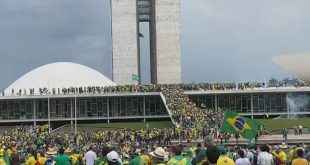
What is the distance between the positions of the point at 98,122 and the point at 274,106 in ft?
62.4

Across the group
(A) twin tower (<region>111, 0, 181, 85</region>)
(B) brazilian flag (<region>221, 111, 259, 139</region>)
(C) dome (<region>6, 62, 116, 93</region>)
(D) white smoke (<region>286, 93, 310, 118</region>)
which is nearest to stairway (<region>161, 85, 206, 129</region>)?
(D) white smoke (<region>286, 93, 310, 118</region>)

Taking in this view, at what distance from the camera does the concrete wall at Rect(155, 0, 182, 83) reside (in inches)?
3280

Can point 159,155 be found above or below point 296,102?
above

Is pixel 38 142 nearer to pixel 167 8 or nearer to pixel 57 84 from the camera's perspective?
pixel 57 84

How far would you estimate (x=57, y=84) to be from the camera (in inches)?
3031

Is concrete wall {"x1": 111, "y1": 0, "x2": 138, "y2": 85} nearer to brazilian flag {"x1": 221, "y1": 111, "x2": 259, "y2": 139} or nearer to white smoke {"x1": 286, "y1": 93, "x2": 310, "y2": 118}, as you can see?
white smoke {"x1": 286, "y1": 93, "x2": 310, "y2": 118}

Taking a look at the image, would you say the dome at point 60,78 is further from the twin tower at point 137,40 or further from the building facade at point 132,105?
the building facade at point 132,105

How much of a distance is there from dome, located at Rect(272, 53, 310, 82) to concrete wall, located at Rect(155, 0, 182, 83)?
15.5 meters

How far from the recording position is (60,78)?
258 ft

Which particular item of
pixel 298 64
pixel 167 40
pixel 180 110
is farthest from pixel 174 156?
pixel 298 64

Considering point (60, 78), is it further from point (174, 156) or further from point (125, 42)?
point (174, 156)

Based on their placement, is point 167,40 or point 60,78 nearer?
point 60,78

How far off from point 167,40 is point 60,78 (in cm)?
1505

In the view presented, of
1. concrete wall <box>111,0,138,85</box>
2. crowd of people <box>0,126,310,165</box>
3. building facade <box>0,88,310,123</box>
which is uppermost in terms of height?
concrete wall <box>111,0,138,85</box>
